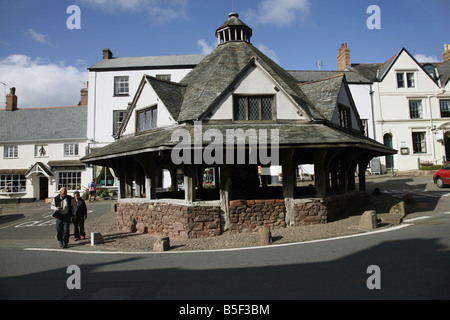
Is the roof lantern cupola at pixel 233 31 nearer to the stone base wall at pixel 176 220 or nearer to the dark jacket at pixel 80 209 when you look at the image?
the stone base wall at pixel 176 220

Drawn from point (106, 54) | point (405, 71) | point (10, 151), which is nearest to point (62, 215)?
point (10, 151)

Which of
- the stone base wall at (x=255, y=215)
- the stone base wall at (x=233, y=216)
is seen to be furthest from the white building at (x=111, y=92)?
the stone base wall at (x=255, y=215)

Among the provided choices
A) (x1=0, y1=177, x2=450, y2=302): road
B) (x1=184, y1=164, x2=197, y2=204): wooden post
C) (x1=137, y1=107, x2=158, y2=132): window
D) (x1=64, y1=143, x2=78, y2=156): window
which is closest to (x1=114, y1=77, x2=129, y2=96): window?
(x1=64, y1=143, x2=78, y2=156): window

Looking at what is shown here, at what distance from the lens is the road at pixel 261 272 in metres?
4.47

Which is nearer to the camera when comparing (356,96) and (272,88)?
(272,88)

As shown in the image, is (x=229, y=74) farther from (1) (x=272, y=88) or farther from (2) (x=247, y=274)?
(2) (x=247, y=274)

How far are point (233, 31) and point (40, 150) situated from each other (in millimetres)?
23317

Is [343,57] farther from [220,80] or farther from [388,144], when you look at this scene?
[220,80]

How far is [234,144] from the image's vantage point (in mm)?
9016

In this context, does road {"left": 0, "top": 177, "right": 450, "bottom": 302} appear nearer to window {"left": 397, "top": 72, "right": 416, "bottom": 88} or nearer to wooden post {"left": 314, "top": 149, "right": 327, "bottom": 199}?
wooden post {"left": 314, "top": 149, "right": 327, "bottom": 199}
